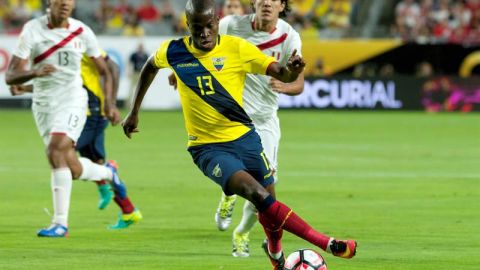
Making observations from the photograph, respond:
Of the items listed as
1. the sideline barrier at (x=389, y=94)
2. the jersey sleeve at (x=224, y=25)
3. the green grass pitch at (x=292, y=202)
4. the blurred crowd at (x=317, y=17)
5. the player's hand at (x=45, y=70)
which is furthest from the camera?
the blurred crowd at (x=317, y=17)

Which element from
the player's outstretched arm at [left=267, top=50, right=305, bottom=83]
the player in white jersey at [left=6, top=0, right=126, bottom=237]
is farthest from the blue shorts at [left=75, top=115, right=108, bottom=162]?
the player's outstretched arm at [left=267, top=50, right=305, bottom=83]

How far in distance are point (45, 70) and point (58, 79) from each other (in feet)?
1.54

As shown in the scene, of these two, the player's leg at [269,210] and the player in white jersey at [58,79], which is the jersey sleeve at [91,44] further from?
the player's leg at [269,210]

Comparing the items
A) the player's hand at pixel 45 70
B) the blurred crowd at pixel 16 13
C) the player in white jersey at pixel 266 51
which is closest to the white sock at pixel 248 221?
the player in white jersey at pixel 266 51

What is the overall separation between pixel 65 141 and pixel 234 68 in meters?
3.41

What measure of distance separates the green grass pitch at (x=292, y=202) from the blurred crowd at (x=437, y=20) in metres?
10.6

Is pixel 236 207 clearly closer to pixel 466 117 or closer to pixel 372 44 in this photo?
pixel 466 117

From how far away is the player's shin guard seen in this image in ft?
28.3

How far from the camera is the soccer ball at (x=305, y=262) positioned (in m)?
8.73

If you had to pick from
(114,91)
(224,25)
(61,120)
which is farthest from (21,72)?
(224,25)

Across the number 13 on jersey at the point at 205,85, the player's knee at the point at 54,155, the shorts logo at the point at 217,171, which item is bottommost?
the player's knee at the point at 54,155

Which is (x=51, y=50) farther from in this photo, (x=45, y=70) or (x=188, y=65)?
(x=188, y=65)

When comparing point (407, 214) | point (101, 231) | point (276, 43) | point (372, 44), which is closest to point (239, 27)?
point (276, 43)

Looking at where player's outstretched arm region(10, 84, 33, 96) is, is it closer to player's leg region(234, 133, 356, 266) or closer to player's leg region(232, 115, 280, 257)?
player's leg region(232, 115, 280, 257)
